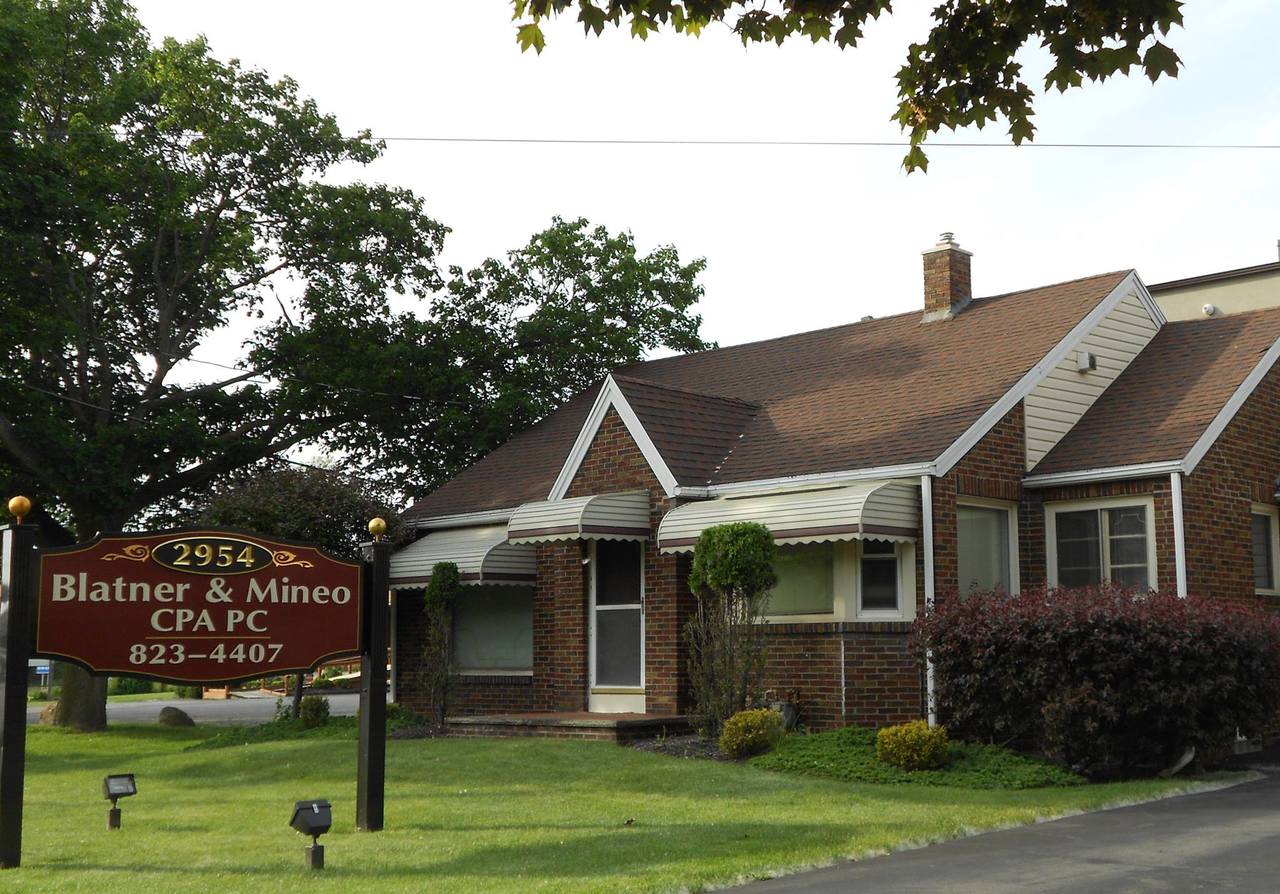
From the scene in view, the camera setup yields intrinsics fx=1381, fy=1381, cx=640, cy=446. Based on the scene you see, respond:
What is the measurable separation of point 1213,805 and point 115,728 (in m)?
22.5

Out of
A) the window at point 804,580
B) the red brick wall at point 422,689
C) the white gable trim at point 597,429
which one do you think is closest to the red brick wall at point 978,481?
the window at point 804,580

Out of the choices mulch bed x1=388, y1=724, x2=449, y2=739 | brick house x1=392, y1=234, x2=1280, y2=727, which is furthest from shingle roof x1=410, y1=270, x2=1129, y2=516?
mulch bed x1=388, y1=724, x2=449, y2=739

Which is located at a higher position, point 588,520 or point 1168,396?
point 1168,396

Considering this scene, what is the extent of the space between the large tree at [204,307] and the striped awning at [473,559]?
4906 mm

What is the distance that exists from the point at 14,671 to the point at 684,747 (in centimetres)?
834

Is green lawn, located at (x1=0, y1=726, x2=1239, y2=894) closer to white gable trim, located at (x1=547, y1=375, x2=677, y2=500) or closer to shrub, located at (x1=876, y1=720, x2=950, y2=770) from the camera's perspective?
shrub, located at (x1=876, y1=720, x2=950, y2=770)

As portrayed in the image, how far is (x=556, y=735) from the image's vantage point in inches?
695

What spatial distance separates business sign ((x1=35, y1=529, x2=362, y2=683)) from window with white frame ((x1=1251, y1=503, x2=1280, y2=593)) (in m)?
12.4

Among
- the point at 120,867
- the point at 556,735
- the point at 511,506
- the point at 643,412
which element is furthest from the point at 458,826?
the point at 511,506

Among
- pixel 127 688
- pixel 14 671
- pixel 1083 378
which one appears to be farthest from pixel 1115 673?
pixel 127 688

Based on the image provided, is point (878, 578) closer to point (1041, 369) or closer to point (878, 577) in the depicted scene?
point (878, 577)

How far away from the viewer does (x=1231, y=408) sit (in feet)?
57.9

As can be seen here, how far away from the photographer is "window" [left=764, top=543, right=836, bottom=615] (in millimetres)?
17188

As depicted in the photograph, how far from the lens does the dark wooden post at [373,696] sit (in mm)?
11281
